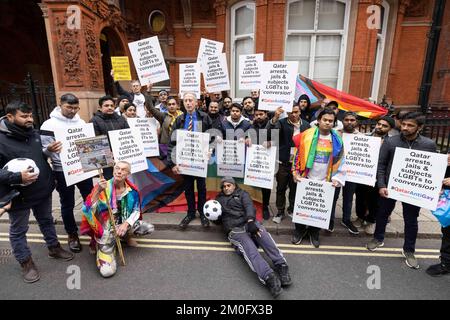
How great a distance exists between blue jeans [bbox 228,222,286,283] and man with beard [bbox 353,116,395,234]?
6.43 ft

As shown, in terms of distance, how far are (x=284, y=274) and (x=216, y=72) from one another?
14.4 feet

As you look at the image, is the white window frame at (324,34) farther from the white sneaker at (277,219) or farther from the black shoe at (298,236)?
the black shoe at (298,236)

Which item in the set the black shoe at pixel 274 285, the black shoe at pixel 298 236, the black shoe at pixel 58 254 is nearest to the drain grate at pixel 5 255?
the black shoe at pixel 58 254

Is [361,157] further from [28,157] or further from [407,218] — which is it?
[28,157]

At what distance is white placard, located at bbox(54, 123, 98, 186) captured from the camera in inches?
134

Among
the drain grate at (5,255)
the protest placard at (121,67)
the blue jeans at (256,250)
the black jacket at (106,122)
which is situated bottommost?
the drain grate at (5,255)

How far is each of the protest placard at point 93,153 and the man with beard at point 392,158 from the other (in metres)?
3.67

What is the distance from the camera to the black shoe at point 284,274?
3.05 m

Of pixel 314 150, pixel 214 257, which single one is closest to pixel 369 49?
pixel 314 150

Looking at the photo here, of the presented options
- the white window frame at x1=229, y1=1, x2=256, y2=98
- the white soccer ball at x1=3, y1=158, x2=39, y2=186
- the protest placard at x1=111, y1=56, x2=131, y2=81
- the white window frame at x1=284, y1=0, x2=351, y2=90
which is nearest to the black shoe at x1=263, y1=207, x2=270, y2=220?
the white soccer ball at x1=3, y1=158, x2=39, y2=186

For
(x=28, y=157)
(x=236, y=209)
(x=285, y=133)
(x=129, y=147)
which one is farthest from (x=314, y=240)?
(x=28, y=157)

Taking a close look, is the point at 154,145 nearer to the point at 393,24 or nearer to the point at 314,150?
the point at 314,150

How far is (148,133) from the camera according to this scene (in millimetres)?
4637

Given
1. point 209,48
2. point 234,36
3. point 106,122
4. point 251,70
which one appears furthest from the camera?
point 234,36
